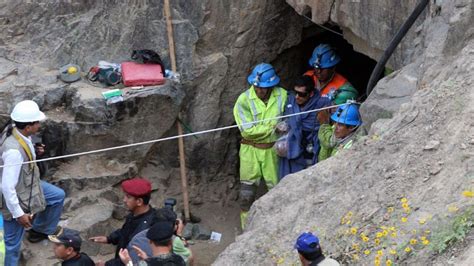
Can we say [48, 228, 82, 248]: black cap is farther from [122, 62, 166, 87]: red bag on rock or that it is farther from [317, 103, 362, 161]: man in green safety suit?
[122, 62, 166, 87]: red bag on rock

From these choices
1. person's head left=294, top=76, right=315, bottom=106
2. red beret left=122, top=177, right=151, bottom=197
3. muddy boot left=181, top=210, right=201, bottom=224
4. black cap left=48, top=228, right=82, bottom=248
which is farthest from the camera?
Result: muddy boot left=181, top=210, right=201, bottom=224

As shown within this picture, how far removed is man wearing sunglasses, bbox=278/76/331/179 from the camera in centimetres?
813

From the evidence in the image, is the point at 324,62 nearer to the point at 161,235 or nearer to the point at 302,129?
the point at 302,129

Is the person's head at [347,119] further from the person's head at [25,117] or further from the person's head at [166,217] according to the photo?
the person's head at [25,117]

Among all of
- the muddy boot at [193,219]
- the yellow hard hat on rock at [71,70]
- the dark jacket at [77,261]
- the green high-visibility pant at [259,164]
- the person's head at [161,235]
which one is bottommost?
the muddy boot at [193,219]

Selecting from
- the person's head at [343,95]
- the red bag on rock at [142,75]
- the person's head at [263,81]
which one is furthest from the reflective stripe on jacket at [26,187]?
the person's head at [343,95]

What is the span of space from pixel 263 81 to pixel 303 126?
61 centimetres

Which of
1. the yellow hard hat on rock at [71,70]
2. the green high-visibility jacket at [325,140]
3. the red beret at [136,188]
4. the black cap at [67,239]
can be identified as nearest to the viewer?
the black cap at [67,239]

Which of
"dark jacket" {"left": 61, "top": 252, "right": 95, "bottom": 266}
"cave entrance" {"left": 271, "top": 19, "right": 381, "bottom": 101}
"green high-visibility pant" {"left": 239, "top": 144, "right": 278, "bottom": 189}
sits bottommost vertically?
"green high-visibility pant" {"left": 239, "top": 144, "right": 278, "bottom": 189}

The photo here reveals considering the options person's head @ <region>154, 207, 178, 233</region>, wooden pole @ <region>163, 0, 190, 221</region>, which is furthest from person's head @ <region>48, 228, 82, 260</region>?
wooden pole @ <region>163, 0, 190, 221</region>

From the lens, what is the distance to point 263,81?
27.4 feet

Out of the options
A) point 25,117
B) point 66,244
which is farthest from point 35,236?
point 66,244

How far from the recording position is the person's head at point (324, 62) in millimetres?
8508

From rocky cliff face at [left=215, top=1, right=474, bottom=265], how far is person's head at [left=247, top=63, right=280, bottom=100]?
1.95 metres
